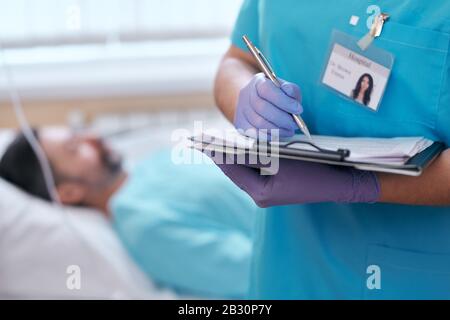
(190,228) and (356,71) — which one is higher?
(356,71)

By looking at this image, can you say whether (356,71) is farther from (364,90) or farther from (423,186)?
(423,186)

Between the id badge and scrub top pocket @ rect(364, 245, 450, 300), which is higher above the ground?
the id badge

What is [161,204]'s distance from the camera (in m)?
2.01

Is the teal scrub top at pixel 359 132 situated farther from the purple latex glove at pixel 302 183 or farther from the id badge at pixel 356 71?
the purple latex glove at pixel 302 183

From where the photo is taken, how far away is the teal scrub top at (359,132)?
102 cm

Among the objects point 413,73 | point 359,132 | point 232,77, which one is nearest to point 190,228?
point 232,77

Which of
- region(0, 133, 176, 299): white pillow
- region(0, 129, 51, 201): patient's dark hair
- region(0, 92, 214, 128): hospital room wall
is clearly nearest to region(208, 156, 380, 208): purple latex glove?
region(0, 133, 176, 299): white pillow

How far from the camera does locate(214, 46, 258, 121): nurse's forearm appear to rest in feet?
3.92

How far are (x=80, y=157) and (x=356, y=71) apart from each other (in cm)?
137

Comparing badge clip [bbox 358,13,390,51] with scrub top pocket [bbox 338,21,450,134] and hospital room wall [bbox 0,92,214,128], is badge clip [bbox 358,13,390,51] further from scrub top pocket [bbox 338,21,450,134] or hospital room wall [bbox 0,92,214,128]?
hospital room wall [bbox 0,92,214,128]

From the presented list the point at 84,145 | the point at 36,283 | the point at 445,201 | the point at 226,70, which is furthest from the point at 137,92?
the point at 445,201

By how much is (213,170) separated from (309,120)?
0.94 meters

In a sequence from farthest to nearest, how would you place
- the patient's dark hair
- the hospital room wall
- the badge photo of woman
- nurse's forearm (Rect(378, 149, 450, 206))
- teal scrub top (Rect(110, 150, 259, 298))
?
the hospital room wall
the patient's dark hair
teal scrub top (Rect(110, 150, 259, 298))
the badge photo of woman
nurse's forearm (Rect(378, 149, 450, 206))

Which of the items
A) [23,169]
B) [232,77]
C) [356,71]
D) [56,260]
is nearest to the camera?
[356,71]
